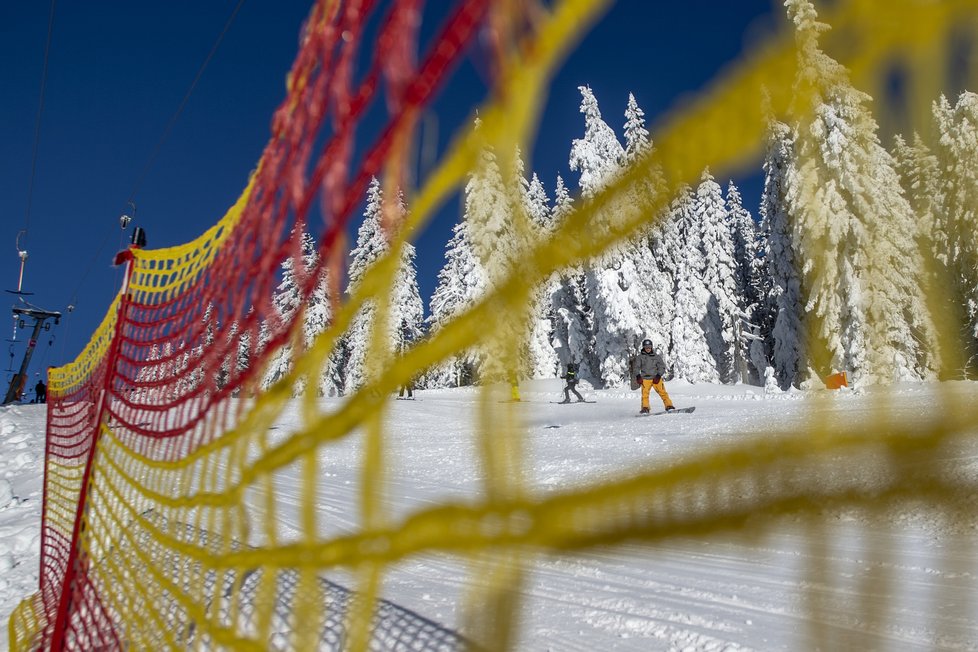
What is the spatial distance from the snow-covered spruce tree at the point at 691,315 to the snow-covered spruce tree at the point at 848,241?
3396cm

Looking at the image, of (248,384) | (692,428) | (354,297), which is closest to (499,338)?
(354,297)

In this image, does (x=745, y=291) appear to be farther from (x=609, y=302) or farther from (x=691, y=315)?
(x=609, y=302)

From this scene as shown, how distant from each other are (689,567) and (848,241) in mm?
3316

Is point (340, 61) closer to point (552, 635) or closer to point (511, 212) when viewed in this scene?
point (511, 212)

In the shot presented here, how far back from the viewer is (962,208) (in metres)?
0.47

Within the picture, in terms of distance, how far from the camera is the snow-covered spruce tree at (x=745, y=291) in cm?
3744

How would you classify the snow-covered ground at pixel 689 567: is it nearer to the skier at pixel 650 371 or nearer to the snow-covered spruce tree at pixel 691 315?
the skier at pixel 650 371

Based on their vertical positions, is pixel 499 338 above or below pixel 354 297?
below

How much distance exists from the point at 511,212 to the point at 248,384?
125cm

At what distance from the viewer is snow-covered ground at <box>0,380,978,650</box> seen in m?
0.62

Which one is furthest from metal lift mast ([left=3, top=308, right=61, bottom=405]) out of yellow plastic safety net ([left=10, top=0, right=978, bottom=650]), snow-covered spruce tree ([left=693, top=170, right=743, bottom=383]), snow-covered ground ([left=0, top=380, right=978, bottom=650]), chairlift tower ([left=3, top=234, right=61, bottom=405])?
snow-covered spruce tree ([left=693, top=170, right=743, bottom=383])

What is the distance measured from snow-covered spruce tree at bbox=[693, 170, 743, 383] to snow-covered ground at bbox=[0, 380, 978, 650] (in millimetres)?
28661

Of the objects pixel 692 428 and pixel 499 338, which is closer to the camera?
pixel 499 338

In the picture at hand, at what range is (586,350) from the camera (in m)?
36.3
